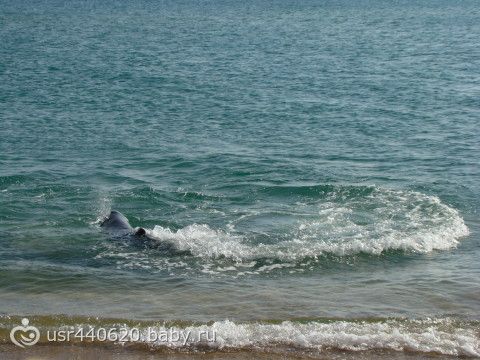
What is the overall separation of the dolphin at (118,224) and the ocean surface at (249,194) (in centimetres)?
38

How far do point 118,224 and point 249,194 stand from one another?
19.9 feet

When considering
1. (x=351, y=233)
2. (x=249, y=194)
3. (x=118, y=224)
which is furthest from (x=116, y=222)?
(x=351, y=233)

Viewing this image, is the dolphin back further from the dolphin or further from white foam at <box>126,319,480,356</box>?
white foam at <box>126,319,480,356</box>

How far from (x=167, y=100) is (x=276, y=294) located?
88.3ft

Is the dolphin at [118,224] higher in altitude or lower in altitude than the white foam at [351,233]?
higher

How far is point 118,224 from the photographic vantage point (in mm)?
25875

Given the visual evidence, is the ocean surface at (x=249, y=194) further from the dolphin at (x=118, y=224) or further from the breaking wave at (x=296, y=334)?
the dolphin at (x=118, y=224)

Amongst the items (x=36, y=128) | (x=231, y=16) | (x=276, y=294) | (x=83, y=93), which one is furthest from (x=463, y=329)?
(x=231, y=16)

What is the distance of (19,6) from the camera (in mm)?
103500

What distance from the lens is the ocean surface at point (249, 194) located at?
776 inches

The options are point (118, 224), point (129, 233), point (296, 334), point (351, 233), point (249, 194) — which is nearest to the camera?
point (296, 334)

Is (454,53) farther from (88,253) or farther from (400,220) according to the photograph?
(88,253)

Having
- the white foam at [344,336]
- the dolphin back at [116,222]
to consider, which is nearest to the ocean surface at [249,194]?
the white foam at [344,336]

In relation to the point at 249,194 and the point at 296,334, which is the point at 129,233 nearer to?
the point at 249,194
